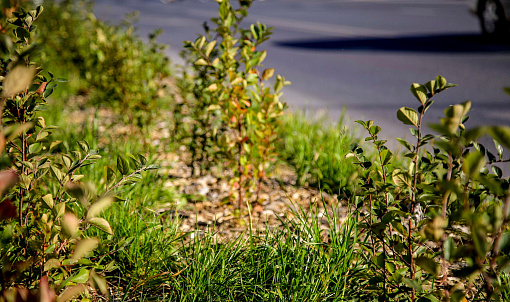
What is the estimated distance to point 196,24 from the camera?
14406 millimetres

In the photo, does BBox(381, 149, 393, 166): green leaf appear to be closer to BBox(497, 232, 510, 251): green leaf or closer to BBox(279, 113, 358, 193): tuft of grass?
BBox(497, 232, 510, 251): green leaf

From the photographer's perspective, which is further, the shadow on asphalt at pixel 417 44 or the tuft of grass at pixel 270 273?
the shadow on asphalt at pixel 417 44

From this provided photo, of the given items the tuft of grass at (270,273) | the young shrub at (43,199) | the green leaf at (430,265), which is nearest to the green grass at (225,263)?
the tuft of grass at (270,273)

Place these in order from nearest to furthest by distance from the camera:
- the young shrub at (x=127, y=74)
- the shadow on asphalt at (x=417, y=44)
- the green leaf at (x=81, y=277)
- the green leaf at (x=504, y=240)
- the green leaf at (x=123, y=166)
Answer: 1. the green leaf at (x=504, y=240)
2. the green leaf at (x=81, y=277)
3. the green leaf at (x=123, y=166)
4. the young shrub at (x=127, y=74)
5. the shadow on asphalt at (x=417, y=44)

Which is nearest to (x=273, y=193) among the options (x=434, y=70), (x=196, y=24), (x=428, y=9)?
(x=434, y=70)

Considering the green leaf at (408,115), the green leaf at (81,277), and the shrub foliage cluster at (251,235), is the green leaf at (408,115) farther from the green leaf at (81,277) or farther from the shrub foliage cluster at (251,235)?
the green leaf at (81,277)

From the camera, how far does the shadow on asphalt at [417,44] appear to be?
28.0ft

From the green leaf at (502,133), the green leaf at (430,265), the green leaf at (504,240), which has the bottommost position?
the green leaf at (430,265)

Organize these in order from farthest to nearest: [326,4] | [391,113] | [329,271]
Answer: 1. [326,4]
2. [391,113]
3. [329,271]

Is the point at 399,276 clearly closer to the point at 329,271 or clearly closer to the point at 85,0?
the point at 329,271

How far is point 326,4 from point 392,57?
41.0 feet

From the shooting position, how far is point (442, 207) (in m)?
1.36

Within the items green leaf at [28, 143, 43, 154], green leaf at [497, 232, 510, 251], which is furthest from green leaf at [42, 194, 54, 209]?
green leaf at [497, 232, 510, 251]

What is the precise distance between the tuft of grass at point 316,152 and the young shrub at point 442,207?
107cm
